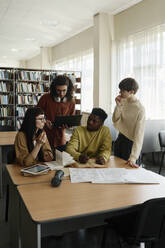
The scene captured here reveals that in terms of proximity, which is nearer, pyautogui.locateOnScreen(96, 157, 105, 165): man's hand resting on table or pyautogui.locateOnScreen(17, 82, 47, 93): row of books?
pyautogui.locateOnScreen(96, 157, 105, 165): man's hand resting on table

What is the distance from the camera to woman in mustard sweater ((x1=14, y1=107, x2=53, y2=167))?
2221 mm

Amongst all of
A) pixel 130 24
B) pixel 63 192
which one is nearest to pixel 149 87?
pixel 130 24

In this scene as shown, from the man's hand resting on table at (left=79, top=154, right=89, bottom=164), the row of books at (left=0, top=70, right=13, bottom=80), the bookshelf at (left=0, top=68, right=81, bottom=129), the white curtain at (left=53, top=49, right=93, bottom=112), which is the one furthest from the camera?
the white curtain at (left=53, top=49, right=93, bottom=112)

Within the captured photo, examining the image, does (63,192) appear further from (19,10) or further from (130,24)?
(19,10)

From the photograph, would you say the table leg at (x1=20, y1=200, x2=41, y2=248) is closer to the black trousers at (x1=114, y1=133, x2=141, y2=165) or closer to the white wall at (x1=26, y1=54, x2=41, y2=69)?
the black trousers at (x1=114, y1=133, x2=141, y2=165)

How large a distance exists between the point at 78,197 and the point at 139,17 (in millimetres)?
5027

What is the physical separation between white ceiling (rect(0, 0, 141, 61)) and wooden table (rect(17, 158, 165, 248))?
4889mm

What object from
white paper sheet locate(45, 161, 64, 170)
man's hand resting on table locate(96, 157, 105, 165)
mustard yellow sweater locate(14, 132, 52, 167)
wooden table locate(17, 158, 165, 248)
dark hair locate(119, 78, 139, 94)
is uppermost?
dark hair locate(119, 78, 139, 94)


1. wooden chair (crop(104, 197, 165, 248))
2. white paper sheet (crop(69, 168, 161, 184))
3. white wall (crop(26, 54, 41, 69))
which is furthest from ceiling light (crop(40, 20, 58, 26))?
wooden chair (crop(104, 197, 165, 248))

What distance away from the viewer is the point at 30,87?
7117 millimetres

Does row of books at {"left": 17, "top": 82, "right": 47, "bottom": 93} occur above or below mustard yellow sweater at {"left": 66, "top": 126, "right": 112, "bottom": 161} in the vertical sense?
above

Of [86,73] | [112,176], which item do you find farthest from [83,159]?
[86,73]

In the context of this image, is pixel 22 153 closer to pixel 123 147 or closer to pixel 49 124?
pixel 49 124

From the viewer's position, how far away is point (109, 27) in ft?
21.3
